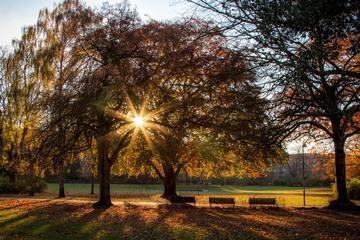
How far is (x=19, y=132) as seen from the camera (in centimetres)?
3919

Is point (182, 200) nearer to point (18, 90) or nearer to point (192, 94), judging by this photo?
point (192, 94)

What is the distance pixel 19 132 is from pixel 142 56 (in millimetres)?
20509

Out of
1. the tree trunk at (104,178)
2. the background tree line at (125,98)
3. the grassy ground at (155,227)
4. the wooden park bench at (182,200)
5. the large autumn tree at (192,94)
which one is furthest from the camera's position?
the wooden park bench at (182,200)

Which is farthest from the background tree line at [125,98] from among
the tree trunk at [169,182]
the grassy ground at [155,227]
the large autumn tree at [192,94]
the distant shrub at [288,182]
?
the distant shrub at [288,182]

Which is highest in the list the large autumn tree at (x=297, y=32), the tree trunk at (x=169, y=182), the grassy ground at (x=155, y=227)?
the large autumn tree at (x=297, y=32)

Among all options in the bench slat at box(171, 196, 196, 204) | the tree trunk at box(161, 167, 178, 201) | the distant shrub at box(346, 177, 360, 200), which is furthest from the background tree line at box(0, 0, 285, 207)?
the distant shrub at box(346, 177, 360, 200)

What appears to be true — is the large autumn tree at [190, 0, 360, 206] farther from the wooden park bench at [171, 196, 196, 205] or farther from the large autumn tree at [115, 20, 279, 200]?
the wooden park bench at [171, 196, 196, 205]

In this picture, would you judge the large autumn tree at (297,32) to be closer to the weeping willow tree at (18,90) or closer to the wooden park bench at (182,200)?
the wooden park bench at (182,200)

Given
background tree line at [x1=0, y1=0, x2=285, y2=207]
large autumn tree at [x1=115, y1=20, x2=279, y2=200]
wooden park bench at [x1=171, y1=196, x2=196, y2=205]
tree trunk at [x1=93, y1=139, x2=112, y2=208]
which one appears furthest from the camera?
wooden park bench at [x1=171, y1=196, x2=196, y2=205]

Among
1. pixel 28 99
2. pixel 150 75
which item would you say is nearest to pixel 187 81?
pixel 150 75

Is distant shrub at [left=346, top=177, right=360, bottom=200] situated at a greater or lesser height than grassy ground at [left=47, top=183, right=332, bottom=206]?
greater

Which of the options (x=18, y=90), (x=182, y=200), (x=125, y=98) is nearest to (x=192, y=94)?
(x=125, y=98)

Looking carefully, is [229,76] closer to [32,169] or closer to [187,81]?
[187,81]

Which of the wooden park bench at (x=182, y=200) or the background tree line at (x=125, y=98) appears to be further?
the wooden park bench at (x=182, y=200)
